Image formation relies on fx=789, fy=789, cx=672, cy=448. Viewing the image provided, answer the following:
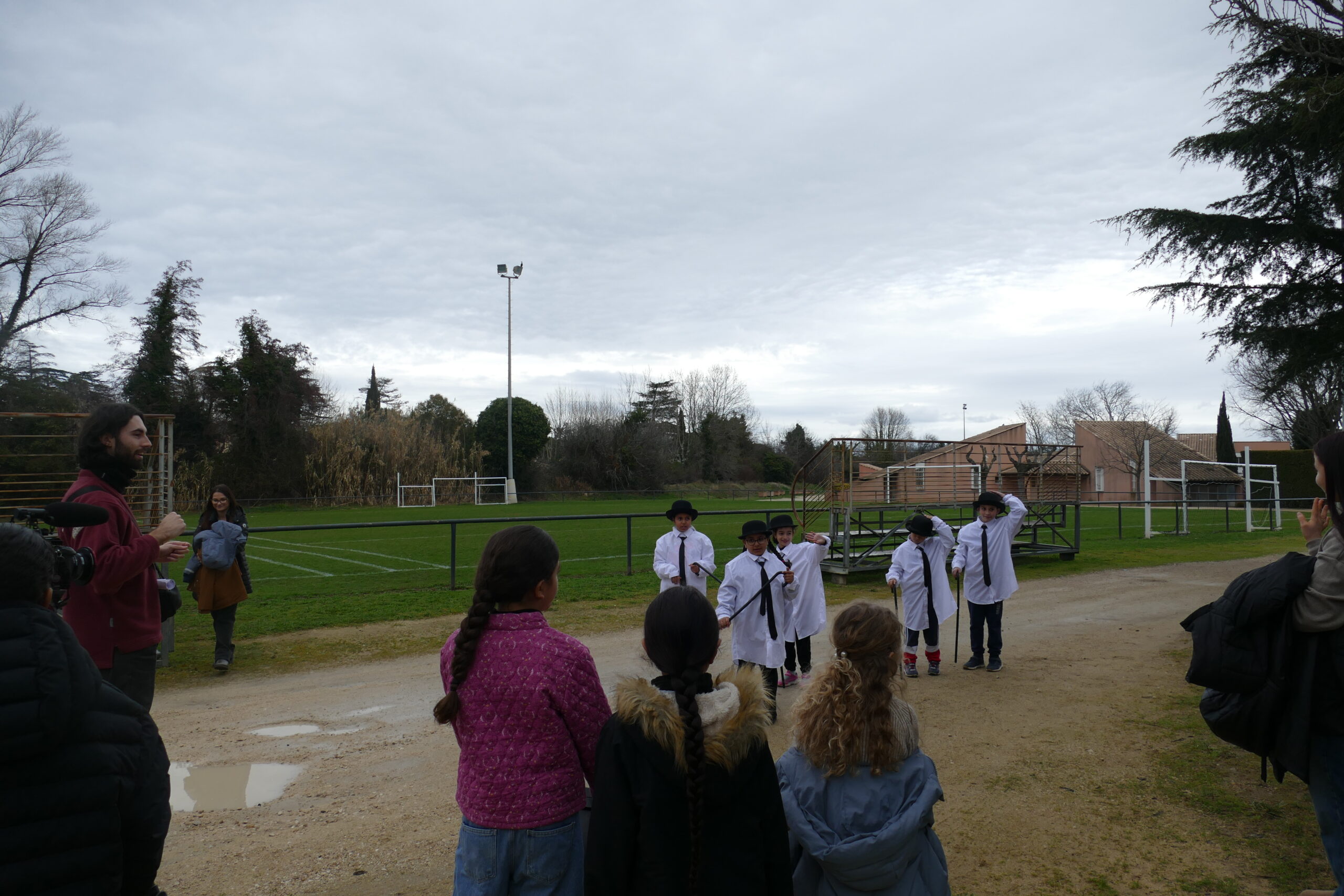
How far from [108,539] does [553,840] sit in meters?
2.52

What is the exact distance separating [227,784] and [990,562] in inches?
251

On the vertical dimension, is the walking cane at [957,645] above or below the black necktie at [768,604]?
below

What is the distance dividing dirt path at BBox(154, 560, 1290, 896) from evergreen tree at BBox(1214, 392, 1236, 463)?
54.0 metres

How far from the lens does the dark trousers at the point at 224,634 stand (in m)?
7.69

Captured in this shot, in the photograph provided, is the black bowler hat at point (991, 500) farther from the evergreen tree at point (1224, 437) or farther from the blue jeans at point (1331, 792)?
the evergreen tree at point (1224, 437)

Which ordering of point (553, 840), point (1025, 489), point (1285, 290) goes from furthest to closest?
point (1025, 489) → point (1285, 290) → point (553, 840)

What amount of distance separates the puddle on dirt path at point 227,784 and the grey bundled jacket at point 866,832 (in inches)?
138

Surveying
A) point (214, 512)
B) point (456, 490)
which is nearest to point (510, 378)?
point (456, 490)

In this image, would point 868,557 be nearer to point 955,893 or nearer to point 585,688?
point 955,893

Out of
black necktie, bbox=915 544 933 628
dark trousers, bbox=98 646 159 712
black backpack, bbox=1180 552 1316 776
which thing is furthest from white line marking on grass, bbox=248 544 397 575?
black backpack, bbox=1180 552 1316 776

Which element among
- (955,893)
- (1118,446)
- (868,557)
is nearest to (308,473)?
(868,557)

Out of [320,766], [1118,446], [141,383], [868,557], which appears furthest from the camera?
[1118,446]

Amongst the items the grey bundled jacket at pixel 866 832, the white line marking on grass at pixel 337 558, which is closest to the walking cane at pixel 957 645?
the grey bundled jacket at pixel 866 832

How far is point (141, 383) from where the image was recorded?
3950 cm
